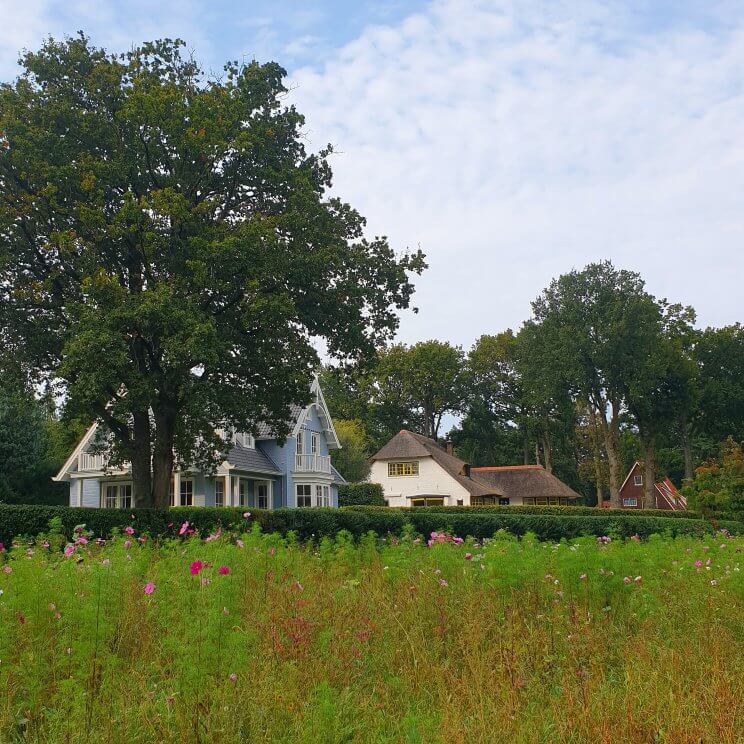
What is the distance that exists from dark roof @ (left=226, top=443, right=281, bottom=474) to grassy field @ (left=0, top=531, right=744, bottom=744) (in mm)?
27068

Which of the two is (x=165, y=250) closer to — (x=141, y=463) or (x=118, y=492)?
(x=141, y=463)

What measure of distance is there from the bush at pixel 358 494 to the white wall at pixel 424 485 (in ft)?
8.03

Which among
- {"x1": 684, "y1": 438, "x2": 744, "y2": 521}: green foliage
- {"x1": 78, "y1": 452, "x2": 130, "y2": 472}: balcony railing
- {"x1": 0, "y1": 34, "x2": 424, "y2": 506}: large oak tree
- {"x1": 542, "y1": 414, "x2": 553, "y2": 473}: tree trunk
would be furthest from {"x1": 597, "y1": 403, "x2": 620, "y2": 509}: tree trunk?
{"x1": 0, "y1": 34, "x2": 424, "y2": 506}: large oak tree

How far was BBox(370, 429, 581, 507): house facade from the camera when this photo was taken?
168ft

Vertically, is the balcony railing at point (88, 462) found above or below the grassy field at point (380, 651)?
above

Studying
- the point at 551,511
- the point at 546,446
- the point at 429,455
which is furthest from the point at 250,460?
the point at 546,446

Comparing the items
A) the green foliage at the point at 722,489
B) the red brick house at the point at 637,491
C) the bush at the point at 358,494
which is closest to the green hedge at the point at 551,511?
the green foliage at the point at 722,489

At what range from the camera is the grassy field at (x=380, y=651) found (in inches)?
172

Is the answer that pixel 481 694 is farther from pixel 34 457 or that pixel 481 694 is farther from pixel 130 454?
pixel 34 457

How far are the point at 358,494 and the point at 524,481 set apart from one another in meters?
15.2

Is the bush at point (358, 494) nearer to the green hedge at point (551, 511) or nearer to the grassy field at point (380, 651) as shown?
the green hedge at point (551, 511)

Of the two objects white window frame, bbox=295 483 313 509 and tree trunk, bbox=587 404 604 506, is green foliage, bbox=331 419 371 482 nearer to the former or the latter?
white window frame, bbox=295 483 313 509

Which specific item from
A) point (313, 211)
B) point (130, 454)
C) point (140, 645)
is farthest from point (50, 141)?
point (140, 645)

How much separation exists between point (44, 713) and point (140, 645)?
125cm
